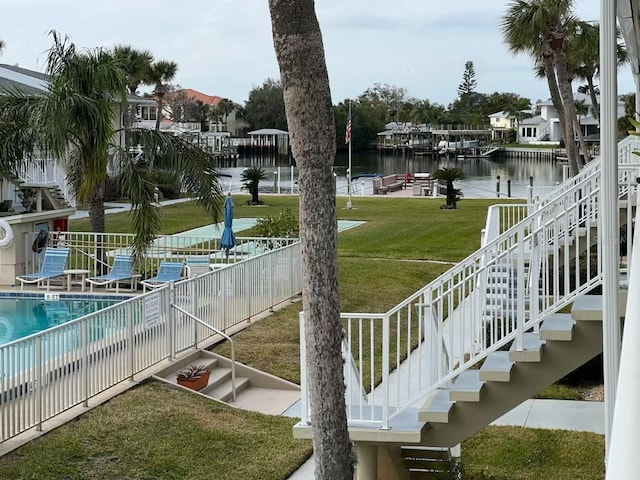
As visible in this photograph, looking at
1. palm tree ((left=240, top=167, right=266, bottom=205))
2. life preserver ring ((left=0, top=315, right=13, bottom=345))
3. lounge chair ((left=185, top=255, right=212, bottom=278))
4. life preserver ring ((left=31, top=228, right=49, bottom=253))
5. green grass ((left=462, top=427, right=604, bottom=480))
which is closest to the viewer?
green grass ((left=462, top=427, right=604, bottom=480))

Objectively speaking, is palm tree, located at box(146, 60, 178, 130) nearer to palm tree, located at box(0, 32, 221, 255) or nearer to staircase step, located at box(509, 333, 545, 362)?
palm tree, located at box(0, 32, 221, 255)

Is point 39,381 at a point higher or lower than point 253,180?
lower

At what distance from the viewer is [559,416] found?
455 inches

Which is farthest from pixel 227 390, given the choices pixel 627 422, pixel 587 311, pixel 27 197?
pixel 27 197

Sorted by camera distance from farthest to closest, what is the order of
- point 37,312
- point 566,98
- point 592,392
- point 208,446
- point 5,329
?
point 566,98, point 37,312, point 5,329, point 592,392, point 208,446

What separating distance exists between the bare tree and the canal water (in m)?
41.9

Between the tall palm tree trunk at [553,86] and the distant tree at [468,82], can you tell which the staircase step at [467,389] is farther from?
the distant tree at [468,82]

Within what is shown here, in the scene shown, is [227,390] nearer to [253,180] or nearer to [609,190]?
[609,190]

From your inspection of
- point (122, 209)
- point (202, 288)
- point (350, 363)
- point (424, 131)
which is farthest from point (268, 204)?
point (424, 131)

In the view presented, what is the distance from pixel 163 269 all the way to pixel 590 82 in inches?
1189

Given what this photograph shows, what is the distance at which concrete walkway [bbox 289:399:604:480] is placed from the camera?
11164 mm

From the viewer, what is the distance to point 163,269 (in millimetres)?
18984

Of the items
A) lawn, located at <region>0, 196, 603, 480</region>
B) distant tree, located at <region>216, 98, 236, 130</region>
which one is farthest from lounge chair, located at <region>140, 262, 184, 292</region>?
distant tree, located at <region>216, 98, 236, 130</region>

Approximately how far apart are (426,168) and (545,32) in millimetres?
71529
